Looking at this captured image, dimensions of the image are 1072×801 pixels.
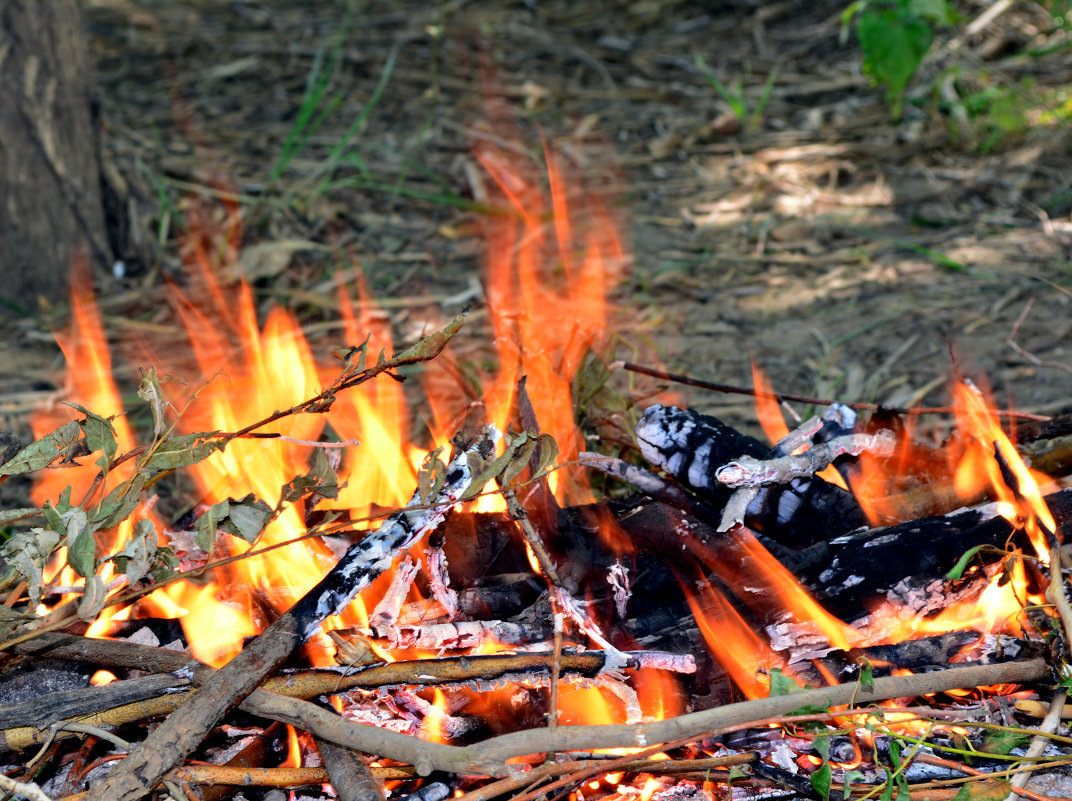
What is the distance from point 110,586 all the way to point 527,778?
0.78 metres

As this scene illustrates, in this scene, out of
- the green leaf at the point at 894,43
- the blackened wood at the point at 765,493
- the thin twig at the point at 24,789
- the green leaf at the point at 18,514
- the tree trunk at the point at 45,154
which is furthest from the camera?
the green leaf at the point at 894,43

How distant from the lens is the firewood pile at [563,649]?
1320 millimetres

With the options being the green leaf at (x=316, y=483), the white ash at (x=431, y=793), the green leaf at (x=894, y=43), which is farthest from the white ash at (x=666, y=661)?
the green leaf at (x=894, y=43)

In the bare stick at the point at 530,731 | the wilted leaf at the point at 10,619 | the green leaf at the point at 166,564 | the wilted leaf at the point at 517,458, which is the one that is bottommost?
the bare stick at the point at 530,731

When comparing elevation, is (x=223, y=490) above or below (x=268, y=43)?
below

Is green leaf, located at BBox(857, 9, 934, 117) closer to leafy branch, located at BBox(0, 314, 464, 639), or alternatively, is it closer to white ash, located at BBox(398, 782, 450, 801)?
leafy branch, located at BBox(0, 314, 464, 639)

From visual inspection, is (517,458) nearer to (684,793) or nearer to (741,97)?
(684,793)

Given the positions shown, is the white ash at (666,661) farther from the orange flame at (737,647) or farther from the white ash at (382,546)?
the white ash at (382,546)

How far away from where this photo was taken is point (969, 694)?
1573 mm

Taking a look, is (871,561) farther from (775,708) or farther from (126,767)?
(126,767)

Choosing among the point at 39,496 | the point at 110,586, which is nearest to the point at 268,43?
the point at 39,496

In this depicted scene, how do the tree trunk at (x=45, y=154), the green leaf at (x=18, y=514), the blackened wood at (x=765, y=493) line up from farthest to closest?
the tree trunk at (x=45, y=154) → the blackened wood at (x=765, y=493) → the green leaf at (x=18, y=514)

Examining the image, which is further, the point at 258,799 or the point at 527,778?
the point at 258,799

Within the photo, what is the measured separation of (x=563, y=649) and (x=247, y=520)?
21.7 inches
